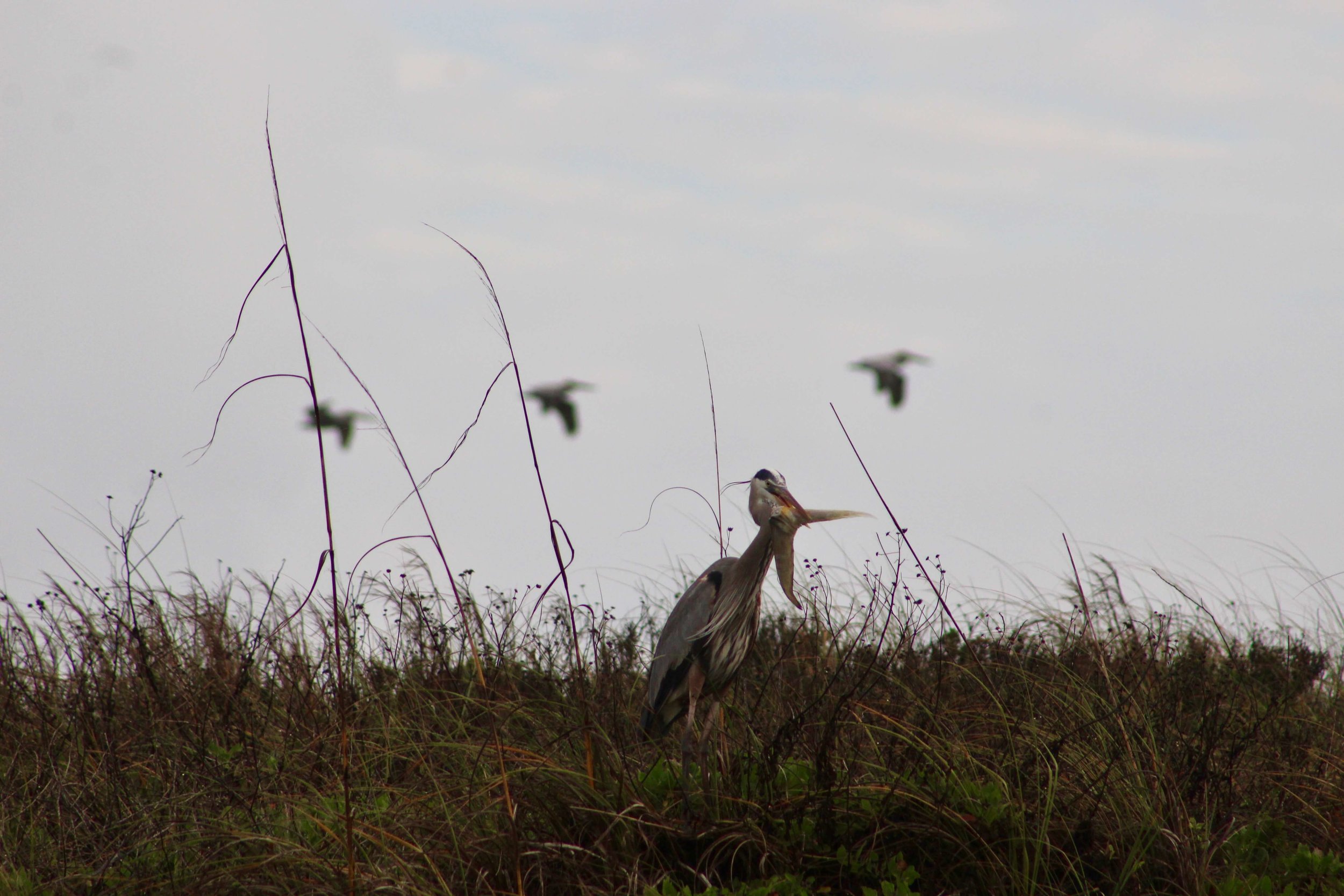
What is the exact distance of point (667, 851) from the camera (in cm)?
390

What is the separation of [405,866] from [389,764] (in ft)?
4.45

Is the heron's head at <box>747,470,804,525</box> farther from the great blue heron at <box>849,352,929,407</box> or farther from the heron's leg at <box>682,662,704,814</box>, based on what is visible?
the great blue heron at <box>849,352,929,407</box>

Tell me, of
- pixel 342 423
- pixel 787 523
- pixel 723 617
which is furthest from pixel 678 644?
pixel 342 423

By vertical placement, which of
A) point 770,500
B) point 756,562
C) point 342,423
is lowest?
point 756,562

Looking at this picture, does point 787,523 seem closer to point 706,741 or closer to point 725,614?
point 725,614

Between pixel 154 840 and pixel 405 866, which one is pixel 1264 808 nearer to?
pixel 405 866

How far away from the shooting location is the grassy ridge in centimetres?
384

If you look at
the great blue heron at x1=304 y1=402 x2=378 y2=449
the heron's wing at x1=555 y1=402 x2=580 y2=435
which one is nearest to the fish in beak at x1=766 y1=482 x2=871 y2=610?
the great blue heron at x1=304 y1=402 x2=378 y2=449

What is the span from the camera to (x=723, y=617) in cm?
431

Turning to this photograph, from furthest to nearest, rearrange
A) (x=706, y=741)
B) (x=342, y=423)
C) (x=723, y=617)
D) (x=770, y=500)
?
(x=342, y=423)
(x=723, y=617)
(x=770, y=500)
(x=706, y=741)

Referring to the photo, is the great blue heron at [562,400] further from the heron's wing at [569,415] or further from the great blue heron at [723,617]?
the great blue heron at [723,617]

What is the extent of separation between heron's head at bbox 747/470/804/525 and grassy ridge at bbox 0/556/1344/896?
463mm

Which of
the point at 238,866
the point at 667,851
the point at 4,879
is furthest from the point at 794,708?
the point at 4,879

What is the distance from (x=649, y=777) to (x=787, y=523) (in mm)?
1010
